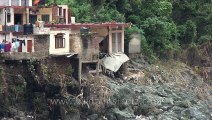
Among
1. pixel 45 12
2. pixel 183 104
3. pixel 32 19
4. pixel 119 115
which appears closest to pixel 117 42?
pixel 45 12

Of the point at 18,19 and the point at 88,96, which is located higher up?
the point at 18,19

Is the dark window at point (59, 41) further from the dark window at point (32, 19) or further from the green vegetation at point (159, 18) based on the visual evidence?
the green vegetation at point (159, 18)

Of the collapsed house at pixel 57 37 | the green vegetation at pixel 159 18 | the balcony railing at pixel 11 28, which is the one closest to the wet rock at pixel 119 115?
the collapsed house at pixel 57 37

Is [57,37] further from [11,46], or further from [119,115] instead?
[119,115]

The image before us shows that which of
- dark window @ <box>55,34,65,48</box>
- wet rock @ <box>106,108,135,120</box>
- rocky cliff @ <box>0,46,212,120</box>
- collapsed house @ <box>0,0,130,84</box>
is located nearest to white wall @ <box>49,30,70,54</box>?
collapsed house @ <box>0,0,130,84</box>

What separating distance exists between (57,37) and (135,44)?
26.4 feet

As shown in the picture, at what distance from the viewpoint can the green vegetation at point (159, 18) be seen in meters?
59.4

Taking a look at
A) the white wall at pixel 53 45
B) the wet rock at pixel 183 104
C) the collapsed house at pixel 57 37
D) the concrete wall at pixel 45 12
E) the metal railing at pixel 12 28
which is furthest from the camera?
the wet rock at pixel 183 104

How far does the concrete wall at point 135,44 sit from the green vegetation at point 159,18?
14.4 inches

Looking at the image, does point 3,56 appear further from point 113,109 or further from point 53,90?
point 113,109

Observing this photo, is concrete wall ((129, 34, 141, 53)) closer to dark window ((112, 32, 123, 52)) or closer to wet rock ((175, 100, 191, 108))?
dark window ((112, 32, 123, 52))

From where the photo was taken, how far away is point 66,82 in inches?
2000

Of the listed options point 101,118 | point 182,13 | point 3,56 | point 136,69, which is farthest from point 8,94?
point 182,13

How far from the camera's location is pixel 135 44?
5862 cm
